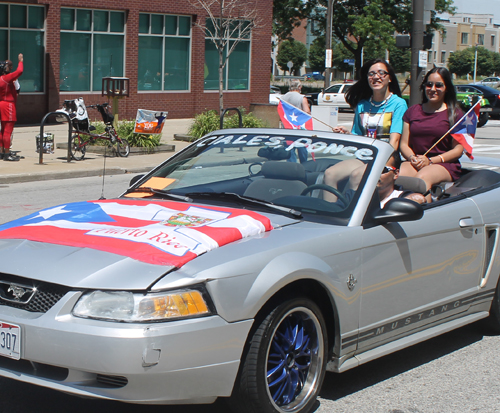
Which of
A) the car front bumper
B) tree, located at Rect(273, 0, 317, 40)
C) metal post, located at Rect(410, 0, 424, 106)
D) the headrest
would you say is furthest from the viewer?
tree, located at Rect(273, 0, 317, 40)

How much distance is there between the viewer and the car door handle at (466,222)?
15.8 ft

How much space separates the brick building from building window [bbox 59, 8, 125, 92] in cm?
3

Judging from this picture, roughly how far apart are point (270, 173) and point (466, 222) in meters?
1.33

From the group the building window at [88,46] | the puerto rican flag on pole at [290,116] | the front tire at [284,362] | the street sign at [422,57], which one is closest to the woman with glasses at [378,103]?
the front tire at [284,362]

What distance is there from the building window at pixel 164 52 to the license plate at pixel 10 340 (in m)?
24.4

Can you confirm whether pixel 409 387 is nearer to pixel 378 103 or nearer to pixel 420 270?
pixel 420 270

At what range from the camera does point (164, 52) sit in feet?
90.9

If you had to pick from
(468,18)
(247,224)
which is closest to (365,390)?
(247,224)

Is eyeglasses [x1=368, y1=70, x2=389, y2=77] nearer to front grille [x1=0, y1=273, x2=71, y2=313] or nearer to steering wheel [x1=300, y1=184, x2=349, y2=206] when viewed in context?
steering wheel [x1=300, y1=184, x2=349, y2=206]

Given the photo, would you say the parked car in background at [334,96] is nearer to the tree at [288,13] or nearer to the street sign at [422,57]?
the tree at [288,13]

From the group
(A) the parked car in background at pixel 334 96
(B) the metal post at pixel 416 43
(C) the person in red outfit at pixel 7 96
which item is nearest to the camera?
(C) the person in red outfit at pixel 7 96

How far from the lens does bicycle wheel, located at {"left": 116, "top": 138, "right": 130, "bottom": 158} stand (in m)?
16.6

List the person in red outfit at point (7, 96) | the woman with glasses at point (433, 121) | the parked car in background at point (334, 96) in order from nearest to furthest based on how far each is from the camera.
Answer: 1. the woman with glasses at point (433, 121)
2. the person in red outfit at point (7, 96)
3. the parked car in background at point (334, 96)

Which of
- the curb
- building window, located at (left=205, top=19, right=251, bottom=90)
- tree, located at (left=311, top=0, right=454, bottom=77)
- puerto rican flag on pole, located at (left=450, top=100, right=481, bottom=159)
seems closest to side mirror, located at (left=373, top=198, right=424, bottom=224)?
puerto rican flag on pole, located at (left=450, top=100, right=481, bottom=159)
